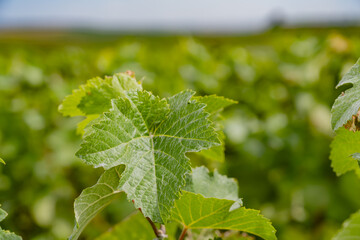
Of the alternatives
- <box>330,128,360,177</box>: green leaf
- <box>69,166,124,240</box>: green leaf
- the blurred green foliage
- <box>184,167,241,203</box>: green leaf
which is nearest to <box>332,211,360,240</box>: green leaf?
<box>330,128,360,177</box>: green leaf

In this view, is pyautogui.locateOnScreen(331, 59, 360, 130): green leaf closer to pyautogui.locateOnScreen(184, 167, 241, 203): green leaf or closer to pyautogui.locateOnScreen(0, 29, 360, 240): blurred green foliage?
pyautogui.locateOnScreen(184, 167, 241, 203): green leaf

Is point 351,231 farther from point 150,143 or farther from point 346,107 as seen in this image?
point 150,143

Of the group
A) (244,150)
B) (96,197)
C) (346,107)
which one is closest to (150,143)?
(96,197)

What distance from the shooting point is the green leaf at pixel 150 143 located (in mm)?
726

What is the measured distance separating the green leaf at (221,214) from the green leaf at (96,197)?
127 mm

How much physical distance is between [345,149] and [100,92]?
509mm

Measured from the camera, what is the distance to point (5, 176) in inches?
147

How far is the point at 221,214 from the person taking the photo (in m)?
0.83

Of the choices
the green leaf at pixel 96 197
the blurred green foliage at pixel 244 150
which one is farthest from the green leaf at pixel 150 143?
the blurred green foliage at pixel 244 150

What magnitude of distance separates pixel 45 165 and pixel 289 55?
2.72 metres

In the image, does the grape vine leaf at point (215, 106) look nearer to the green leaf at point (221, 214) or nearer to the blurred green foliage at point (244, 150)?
the green leaf at point (221, 214)

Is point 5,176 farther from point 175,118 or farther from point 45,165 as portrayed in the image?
point 175,118

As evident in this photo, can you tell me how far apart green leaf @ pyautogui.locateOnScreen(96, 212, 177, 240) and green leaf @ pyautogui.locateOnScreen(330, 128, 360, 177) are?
42 cm

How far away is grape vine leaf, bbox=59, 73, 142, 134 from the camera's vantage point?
89 centimetres
